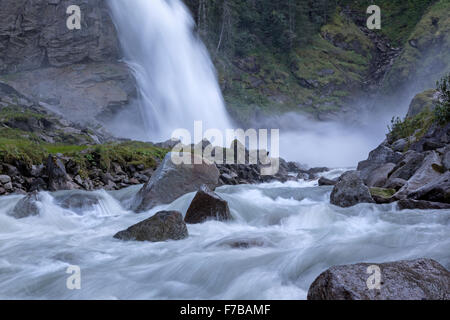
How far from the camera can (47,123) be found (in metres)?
17.7

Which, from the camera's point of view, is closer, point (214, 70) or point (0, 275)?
point (0, 275)

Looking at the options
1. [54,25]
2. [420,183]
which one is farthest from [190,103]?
[420,183]

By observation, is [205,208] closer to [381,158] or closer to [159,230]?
[159,230]

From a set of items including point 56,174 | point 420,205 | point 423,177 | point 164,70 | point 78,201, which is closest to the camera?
point 420,205

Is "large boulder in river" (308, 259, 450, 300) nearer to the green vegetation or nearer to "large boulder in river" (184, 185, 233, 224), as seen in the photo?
"large boulder in river" (184, 185, 233, 224)

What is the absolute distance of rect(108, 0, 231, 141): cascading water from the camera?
28.9 meters

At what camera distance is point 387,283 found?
247 centimetres

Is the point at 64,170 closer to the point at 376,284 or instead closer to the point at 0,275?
the point at 0,275

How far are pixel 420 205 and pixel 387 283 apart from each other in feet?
14.8

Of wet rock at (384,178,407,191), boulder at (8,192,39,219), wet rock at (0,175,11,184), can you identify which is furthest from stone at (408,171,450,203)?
wet rock at (0,175,11,184)

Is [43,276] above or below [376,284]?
below

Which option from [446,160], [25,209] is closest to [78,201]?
[25,209]

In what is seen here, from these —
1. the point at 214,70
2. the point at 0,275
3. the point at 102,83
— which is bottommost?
the point at 0,275
